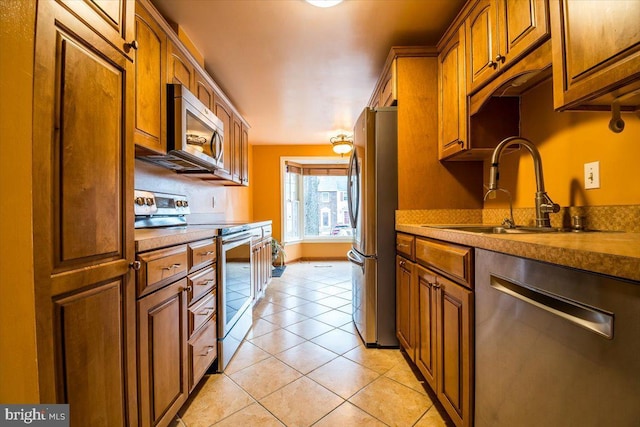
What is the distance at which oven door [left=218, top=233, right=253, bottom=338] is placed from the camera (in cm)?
175

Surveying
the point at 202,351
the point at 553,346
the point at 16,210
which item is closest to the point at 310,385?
the point at 202,351

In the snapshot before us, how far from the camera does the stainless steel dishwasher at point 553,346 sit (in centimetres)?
52

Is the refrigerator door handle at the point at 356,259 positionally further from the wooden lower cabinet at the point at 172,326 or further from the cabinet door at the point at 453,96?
the wooden lower cabinet at the point at 172,326

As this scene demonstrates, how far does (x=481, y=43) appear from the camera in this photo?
4.86 feet

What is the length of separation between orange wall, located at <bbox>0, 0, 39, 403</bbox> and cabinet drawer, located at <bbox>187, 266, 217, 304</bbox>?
0.72 meters

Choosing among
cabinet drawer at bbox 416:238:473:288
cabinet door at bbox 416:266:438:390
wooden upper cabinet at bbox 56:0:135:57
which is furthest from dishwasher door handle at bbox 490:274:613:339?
wooden upper cabinet at bbox 56:0:135:57

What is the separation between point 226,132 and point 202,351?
226 centimetres

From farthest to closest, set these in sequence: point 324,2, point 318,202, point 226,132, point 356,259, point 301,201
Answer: point 318,202 → point 301,201 → point 226,132 → point 356,259 → point 324,2

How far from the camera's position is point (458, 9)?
5.77ft

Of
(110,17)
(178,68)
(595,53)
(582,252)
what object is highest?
(178,68)

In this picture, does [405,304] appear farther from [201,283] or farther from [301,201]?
[301,201]

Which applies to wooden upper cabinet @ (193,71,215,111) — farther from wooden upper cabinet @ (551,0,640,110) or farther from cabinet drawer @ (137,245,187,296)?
wooden upper cabinet @ (551,0,640,110)

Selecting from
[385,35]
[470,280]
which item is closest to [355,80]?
[385,35]

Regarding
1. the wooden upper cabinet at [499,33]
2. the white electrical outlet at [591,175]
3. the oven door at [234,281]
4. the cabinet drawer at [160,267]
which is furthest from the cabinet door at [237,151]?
Answer: the white electrical outlet at [591,175]
